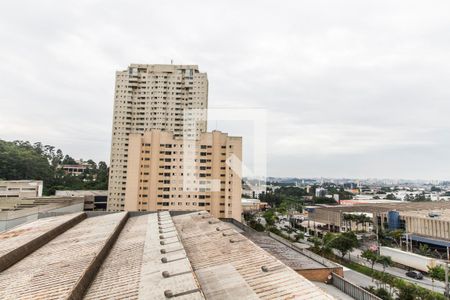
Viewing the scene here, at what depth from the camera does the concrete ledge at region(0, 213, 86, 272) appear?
956 centimetres

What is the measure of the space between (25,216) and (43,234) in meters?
11.4

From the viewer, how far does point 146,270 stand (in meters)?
8.24

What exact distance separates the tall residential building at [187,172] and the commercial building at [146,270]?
16.4 m

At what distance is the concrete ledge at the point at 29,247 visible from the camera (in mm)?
9562

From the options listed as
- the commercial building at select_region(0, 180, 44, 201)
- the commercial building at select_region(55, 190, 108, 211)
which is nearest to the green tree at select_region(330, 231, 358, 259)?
the commercial building at select_region(55, 190, 108, 211)

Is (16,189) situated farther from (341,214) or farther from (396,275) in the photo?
(341,214)

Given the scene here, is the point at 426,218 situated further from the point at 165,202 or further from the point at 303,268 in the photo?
the point at 165,202

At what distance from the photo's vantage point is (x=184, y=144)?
1227 inches

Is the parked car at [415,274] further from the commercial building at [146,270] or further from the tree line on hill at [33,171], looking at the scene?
the tree line on hill at [33,171]

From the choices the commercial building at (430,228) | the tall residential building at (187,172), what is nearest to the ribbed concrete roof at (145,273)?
the tall residential building at (187,172)

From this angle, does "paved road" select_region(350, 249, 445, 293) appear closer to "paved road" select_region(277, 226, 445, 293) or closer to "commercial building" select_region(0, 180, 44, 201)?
"paved road" select_region(277, 226, 445, 293)

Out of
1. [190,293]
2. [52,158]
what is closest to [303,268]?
[190,293]

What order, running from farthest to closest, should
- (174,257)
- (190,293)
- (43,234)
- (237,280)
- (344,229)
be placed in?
(344,229), (43,234), (174,257), (237,280), (190,293)

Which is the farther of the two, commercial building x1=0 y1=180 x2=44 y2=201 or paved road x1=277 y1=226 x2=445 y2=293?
commercial building x1=0 y1=180 x2=44 y2=201
